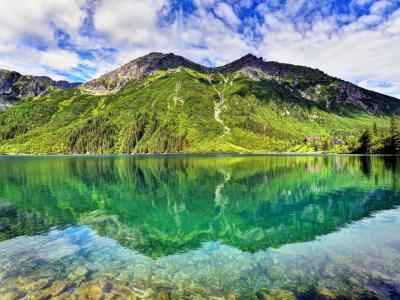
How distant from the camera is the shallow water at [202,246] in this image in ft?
67.2

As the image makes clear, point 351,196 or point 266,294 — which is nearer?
point 266,294

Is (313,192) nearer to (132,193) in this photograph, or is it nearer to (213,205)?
(213,205)

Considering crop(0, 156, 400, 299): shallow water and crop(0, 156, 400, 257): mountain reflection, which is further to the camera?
crop(0, 156, 400, 257): mountain reflection

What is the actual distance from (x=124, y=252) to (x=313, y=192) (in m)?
44.8

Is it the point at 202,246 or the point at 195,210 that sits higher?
the point at 195,210

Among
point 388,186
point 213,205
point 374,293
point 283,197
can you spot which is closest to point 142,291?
point 374,293

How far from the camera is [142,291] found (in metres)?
20.0

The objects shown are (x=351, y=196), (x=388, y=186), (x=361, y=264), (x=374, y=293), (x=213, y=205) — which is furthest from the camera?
(x=388, y=186)

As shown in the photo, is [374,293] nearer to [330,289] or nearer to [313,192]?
[330,289]

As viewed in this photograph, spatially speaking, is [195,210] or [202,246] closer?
[202,246]

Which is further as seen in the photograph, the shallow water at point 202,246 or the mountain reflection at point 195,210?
the mountain reflection at point 195,210

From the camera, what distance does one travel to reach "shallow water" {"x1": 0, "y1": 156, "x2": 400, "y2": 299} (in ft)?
67.2

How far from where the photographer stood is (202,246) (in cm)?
2984

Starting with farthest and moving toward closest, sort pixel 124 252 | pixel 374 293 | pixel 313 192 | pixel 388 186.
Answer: pixel 388 186 → pixel 313 192 → pixel 124 252 → pixel 374 293
